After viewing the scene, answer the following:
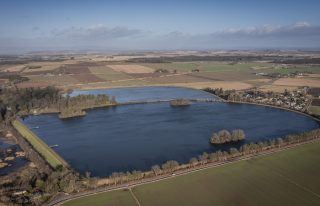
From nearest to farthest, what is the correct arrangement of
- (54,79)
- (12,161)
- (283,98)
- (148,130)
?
(12,161), (148,130), (283,98), (54,79)

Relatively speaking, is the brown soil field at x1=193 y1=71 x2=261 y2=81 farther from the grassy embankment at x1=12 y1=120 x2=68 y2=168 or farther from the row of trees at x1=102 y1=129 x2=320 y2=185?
the grassy embankment at x1=12 y1=120 x2=68 y2=168

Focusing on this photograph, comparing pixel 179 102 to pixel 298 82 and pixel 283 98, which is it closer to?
pixel 283 98

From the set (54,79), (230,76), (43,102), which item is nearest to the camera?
(43,102)

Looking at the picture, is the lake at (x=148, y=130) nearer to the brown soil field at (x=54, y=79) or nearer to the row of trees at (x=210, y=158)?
the row of trees at (x=210, y=158)

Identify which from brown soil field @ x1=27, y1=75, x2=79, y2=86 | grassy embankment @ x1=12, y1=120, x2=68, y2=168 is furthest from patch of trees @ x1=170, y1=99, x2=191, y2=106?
brown soil field @ x1=27, y1=75, x2=79, y2=86

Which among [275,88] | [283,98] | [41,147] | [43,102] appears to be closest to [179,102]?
[283,98]

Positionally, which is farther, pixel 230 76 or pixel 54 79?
pixel 230 76

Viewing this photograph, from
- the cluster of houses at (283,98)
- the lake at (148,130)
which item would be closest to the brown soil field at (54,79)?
the lake at (148,130)
